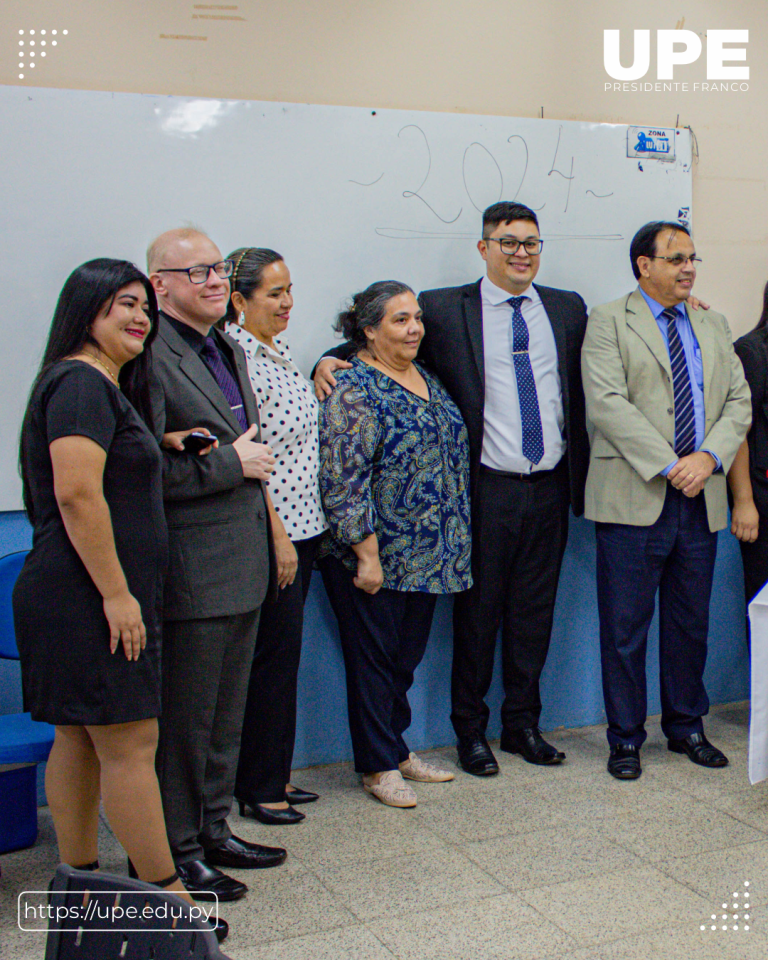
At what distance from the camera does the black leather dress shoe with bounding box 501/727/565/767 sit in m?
2.88

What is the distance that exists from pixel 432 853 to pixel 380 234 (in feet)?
6.00

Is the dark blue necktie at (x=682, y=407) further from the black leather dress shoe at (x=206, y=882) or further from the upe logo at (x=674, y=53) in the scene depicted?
the black leather dress shoe at (x=206, y=882)

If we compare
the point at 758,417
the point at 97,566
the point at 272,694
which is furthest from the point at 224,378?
the point at 758,417

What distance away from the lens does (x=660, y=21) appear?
328 cm

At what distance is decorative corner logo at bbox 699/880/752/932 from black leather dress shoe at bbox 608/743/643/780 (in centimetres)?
73

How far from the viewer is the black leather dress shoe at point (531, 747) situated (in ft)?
9.43

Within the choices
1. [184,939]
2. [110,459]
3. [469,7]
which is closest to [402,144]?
[469,7]

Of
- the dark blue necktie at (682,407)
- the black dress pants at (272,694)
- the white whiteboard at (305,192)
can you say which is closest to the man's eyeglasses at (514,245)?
the white whiteboard at (305,192)

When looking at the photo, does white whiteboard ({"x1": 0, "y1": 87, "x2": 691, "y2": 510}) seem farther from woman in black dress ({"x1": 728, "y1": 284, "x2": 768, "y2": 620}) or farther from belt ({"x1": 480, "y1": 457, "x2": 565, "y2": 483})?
belt ({"x1": 480, "y1": 457, "x2": 565, "y2": 483})

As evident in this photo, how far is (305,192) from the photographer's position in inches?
109

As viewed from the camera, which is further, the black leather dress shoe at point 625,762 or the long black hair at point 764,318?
the long black hair at point 764,318

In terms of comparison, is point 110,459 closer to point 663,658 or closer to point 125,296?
point 125,296

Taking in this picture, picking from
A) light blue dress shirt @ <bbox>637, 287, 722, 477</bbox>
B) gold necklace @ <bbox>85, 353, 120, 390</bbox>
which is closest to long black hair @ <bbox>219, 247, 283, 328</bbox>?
gold necklace @ <bbox>85, 353, 120, 390</bbox>

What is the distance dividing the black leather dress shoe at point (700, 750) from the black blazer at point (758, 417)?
79cm
